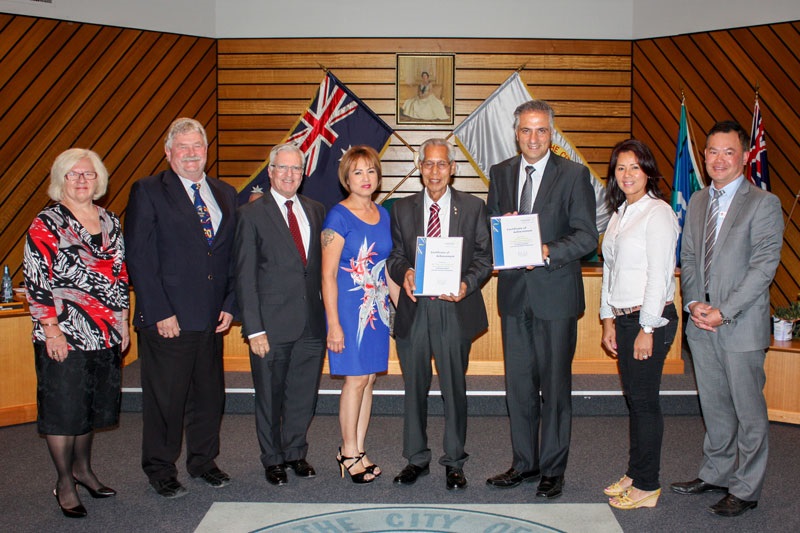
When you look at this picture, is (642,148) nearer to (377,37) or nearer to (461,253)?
(461,253)

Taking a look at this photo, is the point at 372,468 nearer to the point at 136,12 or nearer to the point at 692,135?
the point at 692,135

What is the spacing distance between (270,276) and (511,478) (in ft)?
5.24

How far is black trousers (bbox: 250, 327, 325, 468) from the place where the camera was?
353cm

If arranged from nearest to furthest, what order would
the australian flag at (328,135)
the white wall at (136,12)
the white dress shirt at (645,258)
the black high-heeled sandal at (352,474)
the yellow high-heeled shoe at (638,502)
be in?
the white dress shirt at (645,258) → the yellow high-heeled shoe at (638,502) → the black high-heeled sandal at (352,474) → the white wall at (136,12) → the australian flag at (328,135)

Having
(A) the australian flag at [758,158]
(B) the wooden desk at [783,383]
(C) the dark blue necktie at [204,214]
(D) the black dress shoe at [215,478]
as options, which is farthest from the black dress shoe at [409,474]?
Answer: (A) the australian flag at [758,158]

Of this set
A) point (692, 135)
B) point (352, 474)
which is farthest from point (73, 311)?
point (692, 135)

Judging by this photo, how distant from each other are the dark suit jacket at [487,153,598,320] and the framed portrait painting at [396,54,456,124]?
4362mm

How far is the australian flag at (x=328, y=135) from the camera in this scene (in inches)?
278

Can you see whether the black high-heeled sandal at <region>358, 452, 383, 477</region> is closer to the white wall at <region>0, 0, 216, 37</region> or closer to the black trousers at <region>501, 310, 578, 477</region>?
the black trousers at <region>501, 310, 578, 477</region>

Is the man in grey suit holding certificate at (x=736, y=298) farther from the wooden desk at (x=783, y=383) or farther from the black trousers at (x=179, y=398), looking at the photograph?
the black trousers at (x=179, y=398)

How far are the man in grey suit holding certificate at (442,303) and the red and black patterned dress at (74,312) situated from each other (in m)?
1.39

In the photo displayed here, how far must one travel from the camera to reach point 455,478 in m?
3.50

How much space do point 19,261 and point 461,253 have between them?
4.75 m

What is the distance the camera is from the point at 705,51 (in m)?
6.93
